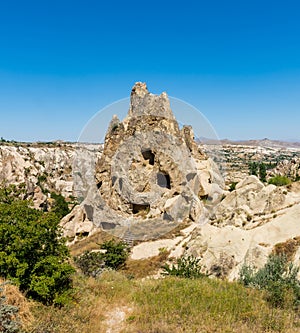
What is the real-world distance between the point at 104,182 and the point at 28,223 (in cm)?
2006

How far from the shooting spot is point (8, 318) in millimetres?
4484

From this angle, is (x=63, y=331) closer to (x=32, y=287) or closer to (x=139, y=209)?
(x=32, y=287)

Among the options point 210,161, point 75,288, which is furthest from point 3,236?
point 210,161

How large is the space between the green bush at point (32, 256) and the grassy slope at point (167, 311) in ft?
1.29

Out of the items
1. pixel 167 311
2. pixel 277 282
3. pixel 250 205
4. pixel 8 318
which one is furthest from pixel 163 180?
pixel 8 318

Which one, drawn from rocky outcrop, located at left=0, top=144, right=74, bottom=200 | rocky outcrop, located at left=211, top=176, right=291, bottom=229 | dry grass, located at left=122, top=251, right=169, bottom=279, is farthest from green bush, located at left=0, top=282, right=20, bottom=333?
rocky outcrop, located at left=0, top=144, right=74, bottom=200

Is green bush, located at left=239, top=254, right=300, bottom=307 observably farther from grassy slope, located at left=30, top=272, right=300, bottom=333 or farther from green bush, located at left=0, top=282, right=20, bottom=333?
green bush, located at left=0, top=282, right=20, bottom=333

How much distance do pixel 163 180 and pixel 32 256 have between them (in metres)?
18.7

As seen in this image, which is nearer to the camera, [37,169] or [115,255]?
[115,255]

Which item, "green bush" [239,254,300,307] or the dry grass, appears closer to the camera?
"green bush" [239,254,300,307]

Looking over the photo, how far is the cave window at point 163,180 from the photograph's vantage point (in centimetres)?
2351

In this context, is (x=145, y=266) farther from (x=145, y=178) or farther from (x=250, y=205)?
(x=145, y=178)

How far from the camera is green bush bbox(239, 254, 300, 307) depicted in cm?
583

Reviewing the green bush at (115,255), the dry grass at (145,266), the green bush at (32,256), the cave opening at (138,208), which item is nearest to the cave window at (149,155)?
the cave opening at (138,208)
